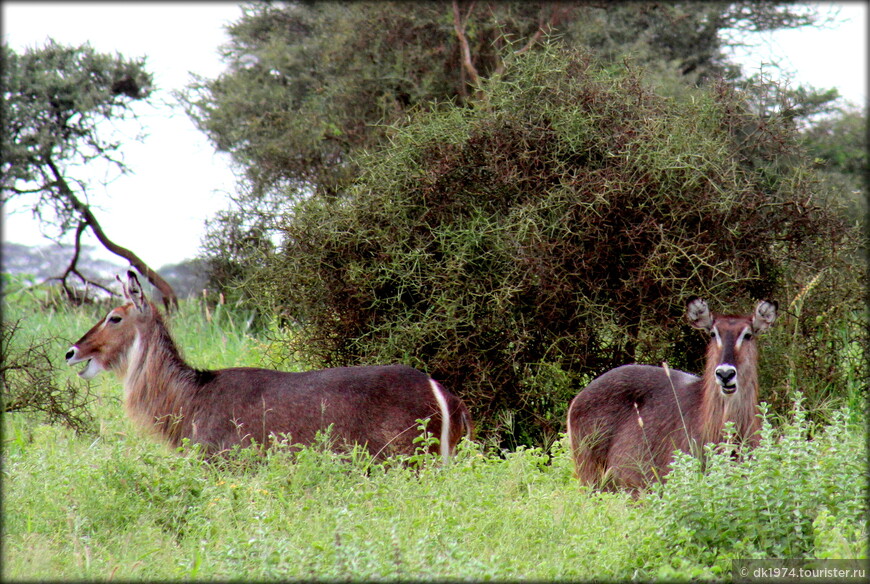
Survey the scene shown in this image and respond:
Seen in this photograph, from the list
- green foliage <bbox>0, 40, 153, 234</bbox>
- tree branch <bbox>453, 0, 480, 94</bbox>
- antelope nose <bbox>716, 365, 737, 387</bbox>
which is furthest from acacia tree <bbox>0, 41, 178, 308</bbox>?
antelope nose <bbox>716, 365, 737, 387</bbox>

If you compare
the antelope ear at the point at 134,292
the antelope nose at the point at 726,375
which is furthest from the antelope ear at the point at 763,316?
the antelope ear at the point at 134,292

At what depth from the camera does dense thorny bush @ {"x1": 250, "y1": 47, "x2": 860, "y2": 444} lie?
6590 millimetres

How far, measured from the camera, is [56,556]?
4199mm

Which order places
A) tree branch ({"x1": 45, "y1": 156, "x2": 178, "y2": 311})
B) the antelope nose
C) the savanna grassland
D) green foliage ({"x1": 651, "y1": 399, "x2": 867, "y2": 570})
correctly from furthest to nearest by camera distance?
tree branch ({"x1": 45, "y1": 156, "x2": 178, "y2": 311}) < the antelope nose < green foliage ({"x1": 651, "y1": 399, "x2": 867, "y2": 570}) < the savanna grassland

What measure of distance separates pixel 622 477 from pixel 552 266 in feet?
5.64

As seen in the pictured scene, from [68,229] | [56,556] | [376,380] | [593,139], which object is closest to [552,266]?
[593,139]

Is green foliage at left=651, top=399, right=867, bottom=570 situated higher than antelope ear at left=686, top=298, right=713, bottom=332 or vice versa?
antelope ear at left=686, top=298, right=713, bottom=332

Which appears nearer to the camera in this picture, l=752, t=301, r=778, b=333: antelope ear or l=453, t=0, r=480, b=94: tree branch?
l=752, t=301, r=778, b=333: antelope ear

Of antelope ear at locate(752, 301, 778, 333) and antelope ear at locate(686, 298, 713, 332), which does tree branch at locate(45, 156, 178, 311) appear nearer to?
antelope ear at locate(686, 298, 713, 332)

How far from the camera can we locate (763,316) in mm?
5273

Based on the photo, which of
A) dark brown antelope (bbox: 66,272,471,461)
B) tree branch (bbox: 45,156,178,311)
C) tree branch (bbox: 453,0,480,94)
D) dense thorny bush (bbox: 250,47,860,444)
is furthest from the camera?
tree branch (bbox: 45,156,178,311)

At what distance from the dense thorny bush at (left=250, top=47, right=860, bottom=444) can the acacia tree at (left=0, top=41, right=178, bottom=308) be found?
215 inches

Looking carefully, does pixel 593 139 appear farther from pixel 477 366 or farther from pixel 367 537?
pixel 367 537

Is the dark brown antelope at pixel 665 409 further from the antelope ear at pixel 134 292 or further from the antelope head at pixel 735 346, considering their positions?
the antelope ear at pixel 134 292
